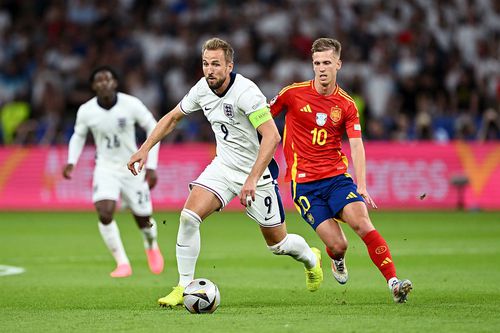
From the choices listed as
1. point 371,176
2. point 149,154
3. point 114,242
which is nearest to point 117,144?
point 149,154

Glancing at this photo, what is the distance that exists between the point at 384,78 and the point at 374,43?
4.75 feet

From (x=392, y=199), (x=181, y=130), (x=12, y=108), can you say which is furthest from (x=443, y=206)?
(x=12, y=108)

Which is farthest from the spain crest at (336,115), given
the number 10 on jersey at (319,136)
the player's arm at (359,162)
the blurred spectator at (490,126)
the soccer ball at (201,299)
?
the blurred spectator at (490,126)

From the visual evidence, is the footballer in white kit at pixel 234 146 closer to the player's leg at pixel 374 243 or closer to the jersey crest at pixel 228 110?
the jersey crest at pixel 228 110

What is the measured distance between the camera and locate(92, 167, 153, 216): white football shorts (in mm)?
13391

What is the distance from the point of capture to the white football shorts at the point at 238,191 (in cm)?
987

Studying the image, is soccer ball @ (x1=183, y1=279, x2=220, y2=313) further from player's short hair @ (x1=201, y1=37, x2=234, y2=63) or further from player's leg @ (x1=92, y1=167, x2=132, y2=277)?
player's leg @ (x1=92, y1=167, x2=132, y2=277)

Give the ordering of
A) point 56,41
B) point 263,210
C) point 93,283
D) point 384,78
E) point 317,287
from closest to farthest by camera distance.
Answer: point 263,210 → point 317,287 → point 93,283 → point 384,78 → point 56,41

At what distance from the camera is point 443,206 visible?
76.5ft

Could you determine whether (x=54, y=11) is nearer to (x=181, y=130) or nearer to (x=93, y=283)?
(x=181, y=130)

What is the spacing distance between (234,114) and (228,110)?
0.07 meters

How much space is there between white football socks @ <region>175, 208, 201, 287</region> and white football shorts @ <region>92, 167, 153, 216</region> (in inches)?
A: 148

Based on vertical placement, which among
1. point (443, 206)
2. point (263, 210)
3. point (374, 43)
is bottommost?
point (443, 206)

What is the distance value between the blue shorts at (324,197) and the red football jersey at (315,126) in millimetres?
70
